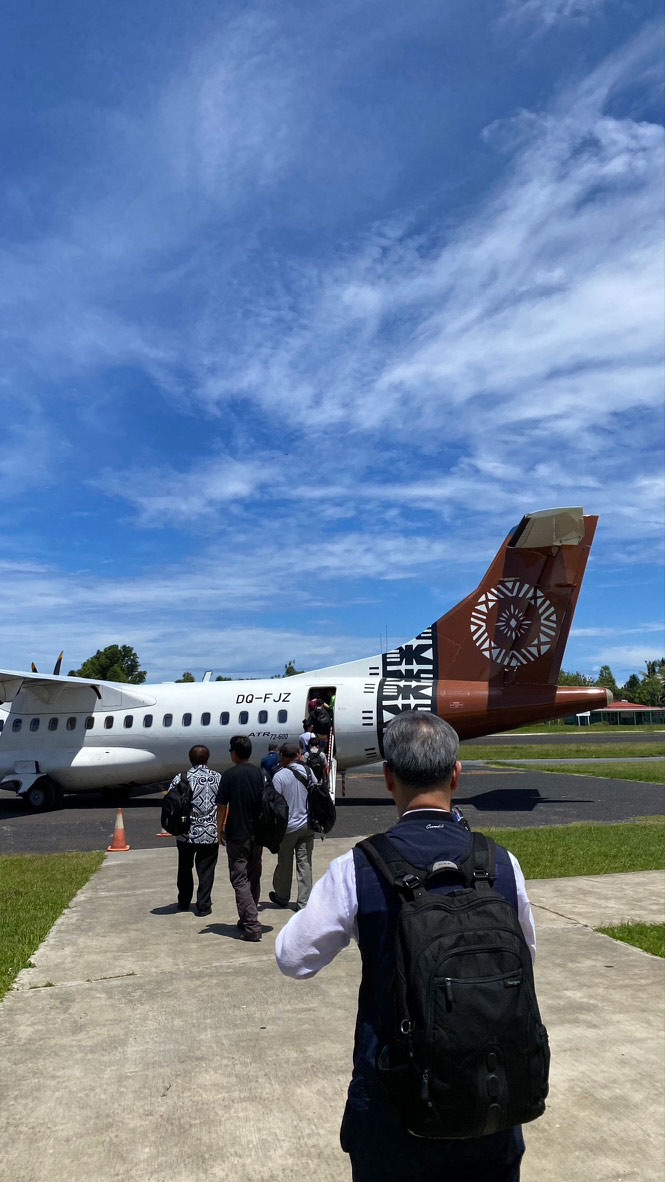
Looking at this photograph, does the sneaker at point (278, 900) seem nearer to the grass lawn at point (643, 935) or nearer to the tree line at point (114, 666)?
the grass lawn at point (643, 935)

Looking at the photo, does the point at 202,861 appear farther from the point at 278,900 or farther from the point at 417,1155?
the point at 417,1155

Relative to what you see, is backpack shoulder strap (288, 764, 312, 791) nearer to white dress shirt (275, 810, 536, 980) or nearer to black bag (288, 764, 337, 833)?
black bag (288, 764, 337, 833)

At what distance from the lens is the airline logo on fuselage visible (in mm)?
18609

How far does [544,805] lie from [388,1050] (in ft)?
52.3

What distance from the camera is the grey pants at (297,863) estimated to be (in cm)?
831

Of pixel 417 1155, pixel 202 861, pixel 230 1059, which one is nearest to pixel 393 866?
pixel 417 1155

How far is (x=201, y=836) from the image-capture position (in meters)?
8.00

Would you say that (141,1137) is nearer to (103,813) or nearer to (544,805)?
(544,805)

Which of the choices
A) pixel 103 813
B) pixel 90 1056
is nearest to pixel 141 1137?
pixel 90 1056

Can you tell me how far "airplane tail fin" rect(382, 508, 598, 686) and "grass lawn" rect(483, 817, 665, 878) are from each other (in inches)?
200

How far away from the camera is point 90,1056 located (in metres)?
4.76

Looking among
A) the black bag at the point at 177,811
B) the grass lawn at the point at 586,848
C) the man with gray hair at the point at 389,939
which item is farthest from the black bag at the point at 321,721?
Result: the man with gray hair at the point at 389,939

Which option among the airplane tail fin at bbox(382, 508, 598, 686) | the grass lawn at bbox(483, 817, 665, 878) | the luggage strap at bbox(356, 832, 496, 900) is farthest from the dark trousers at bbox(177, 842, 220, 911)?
the airplane tail fin at bbox(382, 508, 598, 686)

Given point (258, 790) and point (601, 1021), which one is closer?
point (601, 1021)
